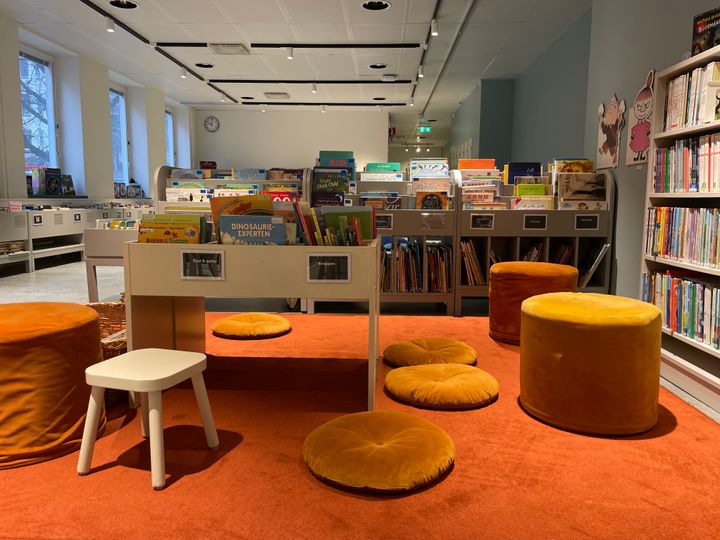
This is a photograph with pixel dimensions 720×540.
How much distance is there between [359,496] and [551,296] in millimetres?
1350

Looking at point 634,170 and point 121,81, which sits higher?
point 121,81

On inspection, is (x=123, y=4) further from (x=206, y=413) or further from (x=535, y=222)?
(x=206, y=413)

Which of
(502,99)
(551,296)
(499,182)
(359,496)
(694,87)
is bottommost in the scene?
(359,496)

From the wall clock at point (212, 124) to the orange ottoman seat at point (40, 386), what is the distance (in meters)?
12.8

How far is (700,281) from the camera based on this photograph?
2801 mm

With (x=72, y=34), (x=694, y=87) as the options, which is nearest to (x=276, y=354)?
(x=694, y=87)

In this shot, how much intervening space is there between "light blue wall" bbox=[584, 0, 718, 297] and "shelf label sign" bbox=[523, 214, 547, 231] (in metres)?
0.55

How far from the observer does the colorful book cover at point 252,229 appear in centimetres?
220

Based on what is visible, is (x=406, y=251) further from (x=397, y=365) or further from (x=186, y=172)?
(x=186, y=172)

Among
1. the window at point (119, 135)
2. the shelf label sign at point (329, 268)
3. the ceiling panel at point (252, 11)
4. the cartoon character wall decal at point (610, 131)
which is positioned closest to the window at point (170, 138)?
the window at point (119, 135)

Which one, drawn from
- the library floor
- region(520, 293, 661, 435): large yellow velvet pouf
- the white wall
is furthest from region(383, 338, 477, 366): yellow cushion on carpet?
the white wall

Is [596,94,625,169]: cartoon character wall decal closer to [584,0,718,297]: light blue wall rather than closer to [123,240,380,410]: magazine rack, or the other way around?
[584,0,718,297]: light blue wall

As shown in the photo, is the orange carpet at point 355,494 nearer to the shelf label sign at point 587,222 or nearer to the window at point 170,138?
the shelf label sign at point 587,222

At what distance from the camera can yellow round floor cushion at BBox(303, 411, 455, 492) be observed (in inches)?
67.5
